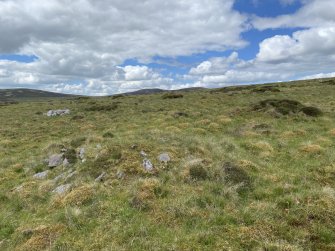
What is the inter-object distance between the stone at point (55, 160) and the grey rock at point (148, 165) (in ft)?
15.3

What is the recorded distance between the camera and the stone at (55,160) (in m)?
15.8

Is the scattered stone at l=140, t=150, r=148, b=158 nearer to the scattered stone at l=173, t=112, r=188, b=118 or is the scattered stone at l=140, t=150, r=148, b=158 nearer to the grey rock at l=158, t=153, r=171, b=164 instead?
the grey rock at l=158, t=153, r=171, b=164

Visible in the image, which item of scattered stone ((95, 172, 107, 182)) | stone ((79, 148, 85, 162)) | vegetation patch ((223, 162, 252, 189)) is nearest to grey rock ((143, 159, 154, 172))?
scattered stone ((95, 172, 107, 182))

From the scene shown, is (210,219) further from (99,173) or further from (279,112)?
(279,112)

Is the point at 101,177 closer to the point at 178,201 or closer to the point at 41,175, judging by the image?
the point at 41,175

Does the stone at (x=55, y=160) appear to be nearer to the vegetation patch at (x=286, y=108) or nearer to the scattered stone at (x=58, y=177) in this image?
the scattered stone at (x=58, y=177)

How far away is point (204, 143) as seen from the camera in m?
16.7

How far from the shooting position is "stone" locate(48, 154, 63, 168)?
15773 mm

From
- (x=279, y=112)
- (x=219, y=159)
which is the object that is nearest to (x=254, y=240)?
(x=219, y=159)

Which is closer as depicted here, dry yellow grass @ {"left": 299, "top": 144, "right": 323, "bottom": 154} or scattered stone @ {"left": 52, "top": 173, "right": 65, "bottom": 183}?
scattered stone @ {"left": 52, "top": 173, "right": 65, "bottom": 183}

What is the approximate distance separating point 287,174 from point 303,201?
2990 mm

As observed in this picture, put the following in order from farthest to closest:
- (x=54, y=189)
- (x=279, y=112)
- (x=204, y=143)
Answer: (x=279, y=112)
(x=204, y=143)
(x=54, y=189)

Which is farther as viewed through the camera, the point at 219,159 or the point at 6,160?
the point at 6,160

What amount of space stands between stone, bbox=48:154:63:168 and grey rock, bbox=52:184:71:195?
10.2 feet
